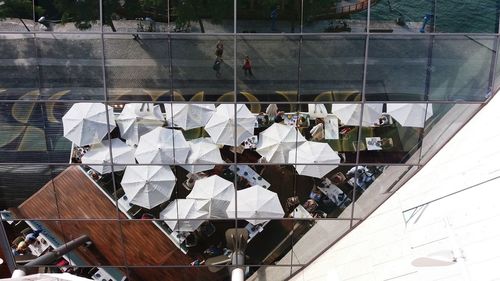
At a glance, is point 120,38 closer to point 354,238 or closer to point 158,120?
point 158,120

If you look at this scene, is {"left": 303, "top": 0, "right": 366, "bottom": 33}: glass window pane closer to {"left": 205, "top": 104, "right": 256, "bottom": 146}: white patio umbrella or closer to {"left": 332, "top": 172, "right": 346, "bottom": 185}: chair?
{"left": 205, "top": 104, "right": 256, "bottom": 146}: white patio umbrella

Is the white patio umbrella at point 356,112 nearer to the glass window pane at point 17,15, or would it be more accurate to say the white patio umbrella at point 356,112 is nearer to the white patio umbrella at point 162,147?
the white patio umbrella at point 162,147

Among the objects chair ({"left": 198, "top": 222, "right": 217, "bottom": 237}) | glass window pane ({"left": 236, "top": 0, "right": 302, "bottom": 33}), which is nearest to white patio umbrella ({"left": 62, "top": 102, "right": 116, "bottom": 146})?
chair ({"left": 198, "top": 222, "right": 217, "bottom": 237})

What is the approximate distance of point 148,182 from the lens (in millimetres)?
15969

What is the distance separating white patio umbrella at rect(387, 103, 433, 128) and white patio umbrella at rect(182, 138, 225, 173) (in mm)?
4887

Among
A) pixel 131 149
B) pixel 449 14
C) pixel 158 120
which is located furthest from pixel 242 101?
pixel 449 14

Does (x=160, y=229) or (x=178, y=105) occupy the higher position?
(x=178, y=105)

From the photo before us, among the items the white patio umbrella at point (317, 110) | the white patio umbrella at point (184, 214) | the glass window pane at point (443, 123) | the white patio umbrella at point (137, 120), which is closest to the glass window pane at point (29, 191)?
the white patio umbrella at point (137, 120)

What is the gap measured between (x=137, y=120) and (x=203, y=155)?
2050 mm

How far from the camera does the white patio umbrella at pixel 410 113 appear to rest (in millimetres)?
15250

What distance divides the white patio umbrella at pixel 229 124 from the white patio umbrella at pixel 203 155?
0.24 metres

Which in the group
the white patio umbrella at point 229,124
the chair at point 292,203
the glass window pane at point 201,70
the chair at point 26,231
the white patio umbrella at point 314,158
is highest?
the glass window pane at point 201,70

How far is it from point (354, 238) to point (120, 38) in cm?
848

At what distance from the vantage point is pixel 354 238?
15.9 meters
